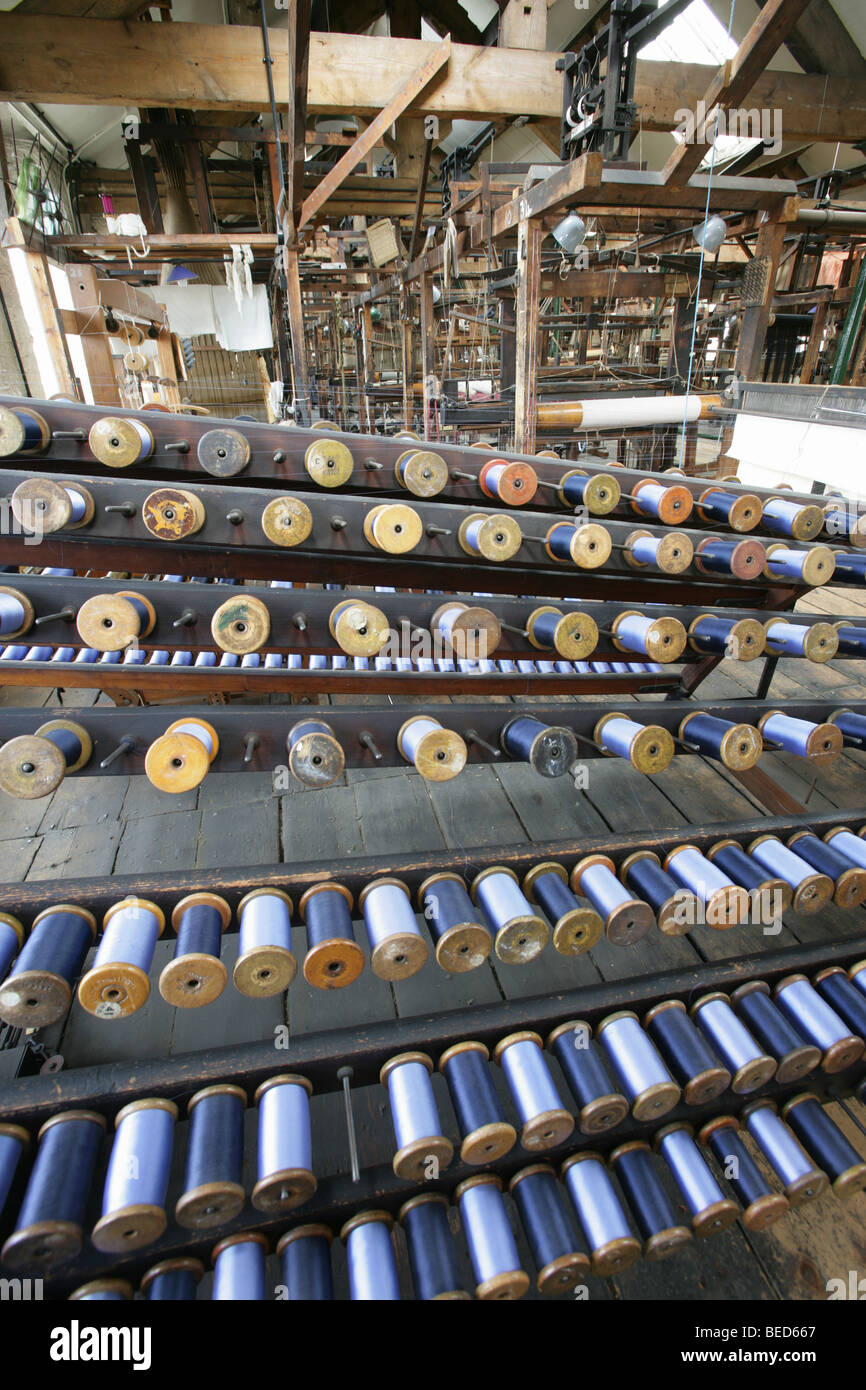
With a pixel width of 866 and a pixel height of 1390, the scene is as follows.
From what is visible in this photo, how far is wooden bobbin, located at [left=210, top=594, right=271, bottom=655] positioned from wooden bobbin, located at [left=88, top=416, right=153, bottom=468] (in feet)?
1.25

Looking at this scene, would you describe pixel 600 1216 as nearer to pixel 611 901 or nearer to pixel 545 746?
pixel 611 901

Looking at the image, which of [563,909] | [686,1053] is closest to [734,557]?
[563,909]

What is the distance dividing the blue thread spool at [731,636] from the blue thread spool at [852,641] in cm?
38

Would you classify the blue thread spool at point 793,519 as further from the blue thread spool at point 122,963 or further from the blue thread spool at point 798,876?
the blue thread spool at point 122,963

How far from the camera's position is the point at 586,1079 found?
0.94 metres

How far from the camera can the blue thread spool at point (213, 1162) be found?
0.73m

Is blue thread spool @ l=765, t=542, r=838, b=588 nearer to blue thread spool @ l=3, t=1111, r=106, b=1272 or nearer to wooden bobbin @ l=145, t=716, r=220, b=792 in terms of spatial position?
wooden bobbin @ l=145, t=716, r=220, b=792

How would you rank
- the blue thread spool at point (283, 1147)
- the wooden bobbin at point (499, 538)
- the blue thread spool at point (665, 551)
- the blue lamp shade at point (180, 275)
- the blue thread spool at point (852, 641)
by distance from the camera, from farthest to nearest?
the blue lamp shade at point (180, 275) → the blue thread spool at point (852, 641) → the blue thread spool at point (665, 551) → the wooden bobbin at point (499, 538) → the blue thread spool at point (283, 1147)

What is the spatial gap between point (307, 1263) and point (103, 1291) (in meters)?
0.24

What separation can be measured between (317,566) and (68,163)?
23.2 feet

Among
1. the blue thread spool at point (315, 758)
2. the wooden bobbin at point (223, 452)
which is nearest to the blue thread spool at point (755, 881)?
the blue thread spool at point (315, 758)

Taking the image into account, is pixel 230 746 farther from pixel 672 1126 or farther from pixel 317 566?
pixel 672 1126

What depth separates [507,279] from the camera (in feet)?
14.0

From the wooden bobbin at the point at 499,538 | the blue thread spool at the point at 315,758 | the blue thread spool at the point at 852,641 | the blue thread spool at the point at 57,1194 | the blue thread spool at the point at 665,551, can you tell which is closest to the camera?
the blue thread spool at the point at 57,1194
